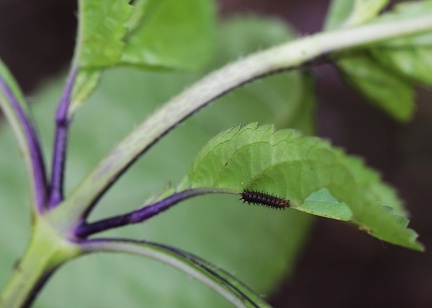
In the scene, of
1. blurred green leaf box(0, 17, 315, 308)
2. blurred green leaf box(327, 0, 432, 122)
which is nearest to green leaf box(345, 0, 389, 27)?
blurred green leaf box(327, 0, 432, 122)

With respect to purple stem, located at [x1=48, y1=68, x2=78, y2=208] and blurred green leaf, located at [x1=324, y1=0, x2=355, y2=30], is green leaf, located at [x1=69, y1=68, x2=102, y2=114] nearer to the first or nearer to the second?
purple stem, located at [x1=48, y1=68, x2=78, y2=208]

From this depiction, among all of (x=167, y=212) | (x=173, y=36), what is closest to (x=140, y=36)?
(x=173, y=36)

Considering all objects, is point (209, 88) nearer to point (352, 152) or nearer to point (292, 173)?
point (292, 173)

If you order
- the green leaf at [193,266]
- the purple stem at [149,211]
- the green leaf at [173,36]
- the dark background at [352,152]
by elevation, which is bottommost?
the green leaf at [193,266]

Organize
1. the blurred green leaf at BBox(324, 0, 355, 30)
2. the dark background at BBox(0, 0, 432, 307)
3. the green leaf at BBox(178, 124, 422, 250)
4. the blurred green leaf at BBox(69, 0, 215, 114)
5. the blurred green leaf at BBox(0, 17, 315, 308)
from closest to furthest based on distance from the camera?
the green leaf at BBox(178, 124, 422, 250) < the blurred green leaf at BBox(69, 0, 215, 114) < the blurred green leaf at BBox(324, 0, 355, 30) < the blurred green leaf at BBox(0, 17, 315, 308) < the dark background at BBox(0, 0, 432, 307)

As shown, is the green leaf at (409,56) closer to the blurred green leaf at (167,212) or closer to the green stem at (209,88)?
the green stem at (209,88)

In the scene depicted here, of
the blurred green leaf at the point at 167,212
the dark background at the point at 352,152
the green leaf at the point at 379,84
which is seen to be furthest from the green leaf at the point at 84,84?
the dark background at the point at 352,152
